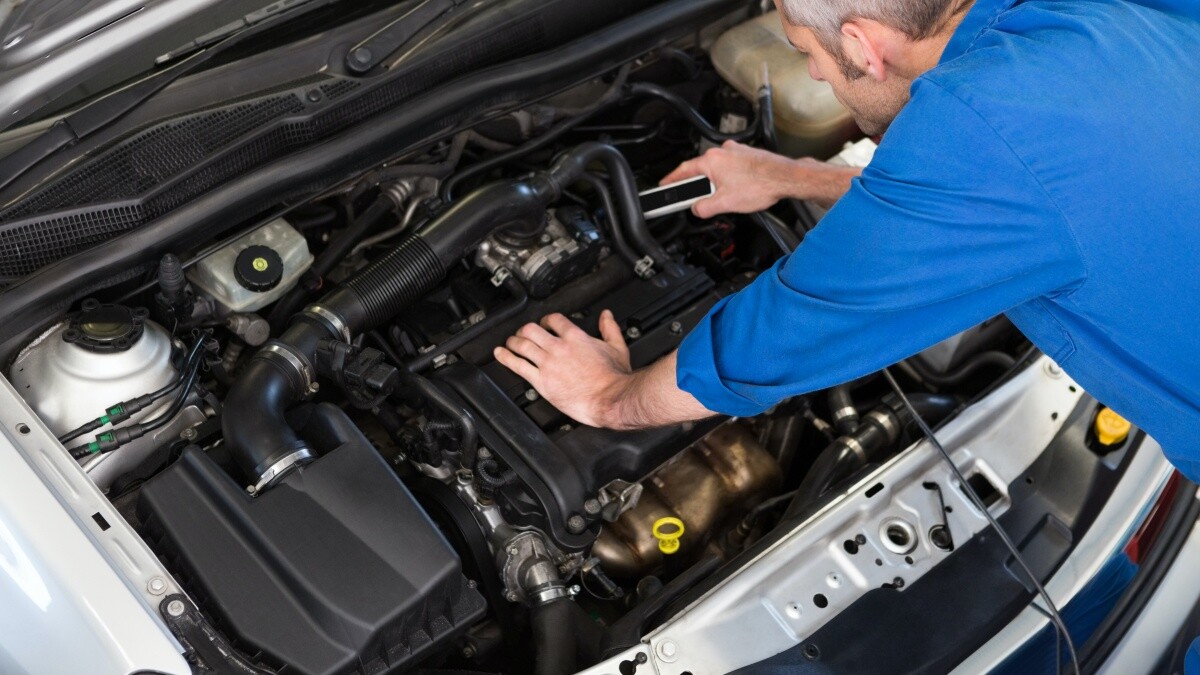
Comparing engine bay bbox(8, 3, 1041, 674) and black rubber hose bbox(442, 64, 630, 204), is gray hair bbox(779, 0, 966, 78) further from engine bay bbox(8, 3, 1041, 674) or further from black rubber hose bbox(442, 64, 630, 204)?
black rubber hose bbox(442, 64, 630, 204)

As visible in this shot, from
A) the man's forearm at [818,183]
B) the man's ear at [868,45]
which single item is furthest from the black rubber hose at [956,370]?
the man's ear at [868,45]

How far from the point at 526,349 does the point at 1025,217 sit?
87 cm

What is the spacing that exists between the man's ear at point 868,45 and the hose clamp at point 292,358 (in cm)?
97

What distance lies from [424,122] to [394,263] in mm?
301

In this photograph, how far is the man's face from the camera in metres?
1.55

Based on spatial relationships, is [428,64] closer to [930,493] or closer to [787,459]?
[787,459]

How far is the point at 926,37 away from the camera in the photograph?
4.90 feet

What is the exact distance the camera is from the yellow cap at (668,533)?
74.9 inches

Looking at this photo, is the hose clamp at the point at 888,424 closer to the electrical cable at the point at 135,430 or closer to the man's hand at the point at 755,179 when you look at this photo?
the man's hand at the point at 755,179

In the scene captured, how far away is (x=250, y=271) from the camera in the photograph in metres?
1.87

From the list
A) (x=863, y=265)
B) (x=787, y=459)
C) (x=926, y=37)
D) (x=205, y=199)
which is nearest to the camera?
(x=863, y=265)

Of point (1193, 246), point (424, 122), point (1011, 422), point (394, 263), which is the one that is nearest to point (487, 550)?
point (394, 263)

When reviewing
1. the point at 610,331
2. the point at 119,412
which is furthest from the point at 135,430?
the point at 610,331

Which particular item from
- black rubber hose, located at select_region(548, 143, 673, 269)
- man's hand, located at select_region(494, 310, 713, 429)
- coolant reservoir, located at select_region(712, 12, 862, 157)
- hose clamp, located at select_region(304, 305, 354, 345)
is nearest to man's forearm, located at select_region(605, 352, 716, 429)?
man's hand, located at select_region(494, 310, 713, 429)
